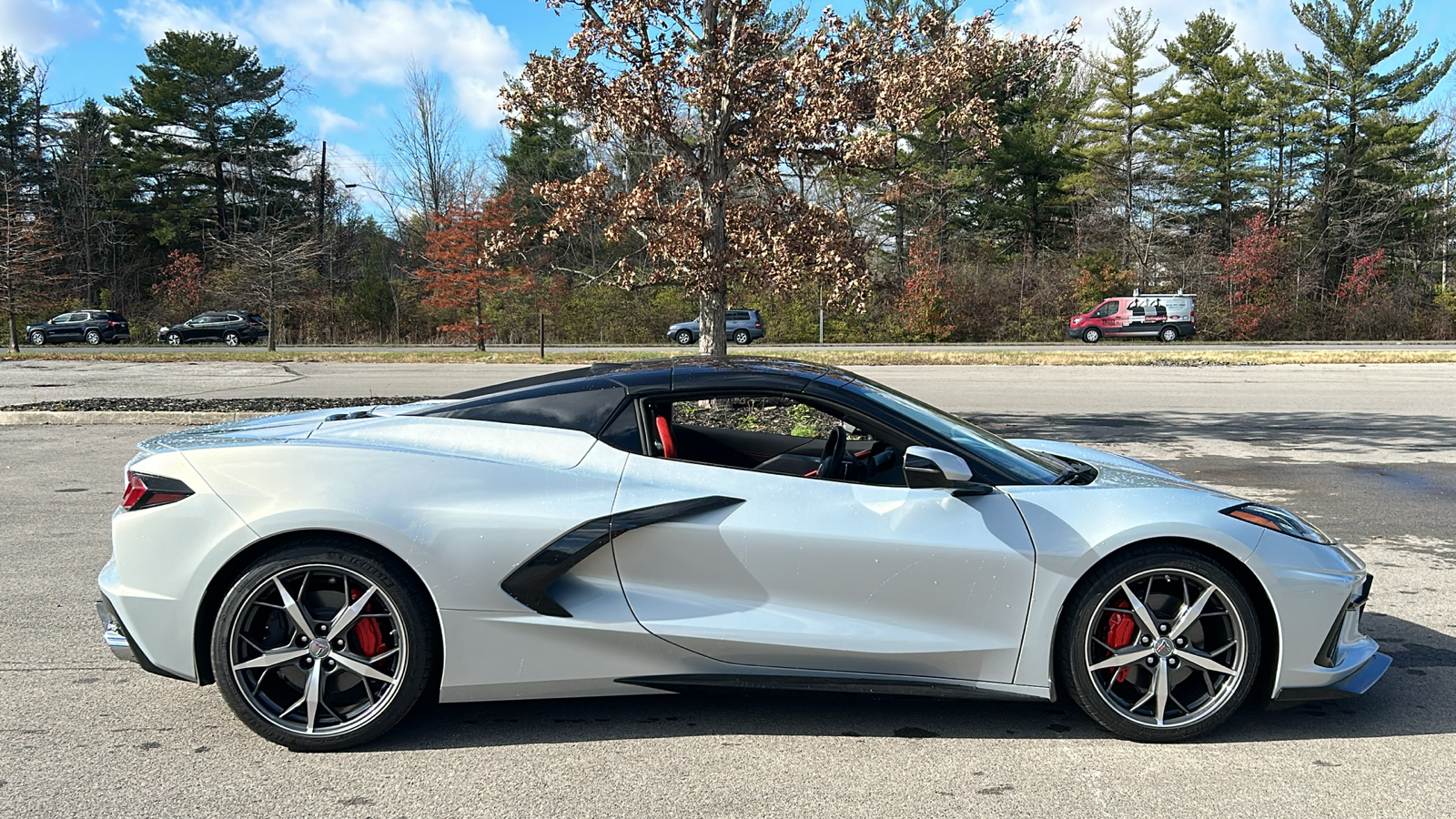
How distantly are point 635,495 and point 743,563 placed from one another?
1.42 feet

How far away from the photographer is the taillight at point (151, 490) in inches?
130

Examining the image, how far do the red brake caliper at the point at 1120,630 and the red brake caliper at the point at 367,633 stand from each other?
2.49 m

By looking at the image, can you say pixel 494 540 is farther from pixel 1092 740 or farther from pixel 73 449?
pixel 73 449

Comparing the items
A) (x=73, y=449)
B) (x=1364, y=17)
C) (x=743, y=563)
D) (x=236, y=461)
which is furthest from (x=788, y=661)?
(x=1364, y=17)

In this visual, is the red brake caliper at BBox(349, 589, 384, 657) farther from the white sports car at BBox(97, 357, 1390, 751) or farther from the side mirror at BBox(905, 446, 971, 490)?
the side mirror at BBox(905, 446, 971, 490)

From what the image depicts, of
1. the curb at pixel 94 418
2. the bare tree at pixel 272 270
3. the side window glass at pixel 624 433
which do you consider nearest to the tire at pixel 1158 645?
the side window glass at pixel 624 433

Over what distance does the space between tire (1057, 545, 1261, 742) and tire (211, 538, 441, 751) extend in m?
2.21

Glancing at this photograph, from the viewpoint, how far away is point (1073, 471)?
146 inches

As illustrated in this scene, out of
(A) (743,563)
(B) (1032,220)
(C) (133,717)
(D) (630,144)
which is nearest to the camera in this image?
(A) (743,563)

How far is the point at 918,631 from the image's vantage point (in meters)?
3.25

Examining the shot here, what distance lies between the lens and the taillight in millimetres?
3295

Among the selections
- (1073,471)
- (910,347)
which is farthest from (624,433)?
(910,347)

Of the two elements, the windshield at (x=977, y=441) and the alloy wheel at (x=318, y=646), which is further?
the windshield at (x=977, y=441)

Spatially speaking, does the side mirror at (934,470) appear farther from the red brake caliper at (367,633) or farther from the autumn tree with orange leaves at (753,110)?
the autumn tree with orange leaves at (753,110)
